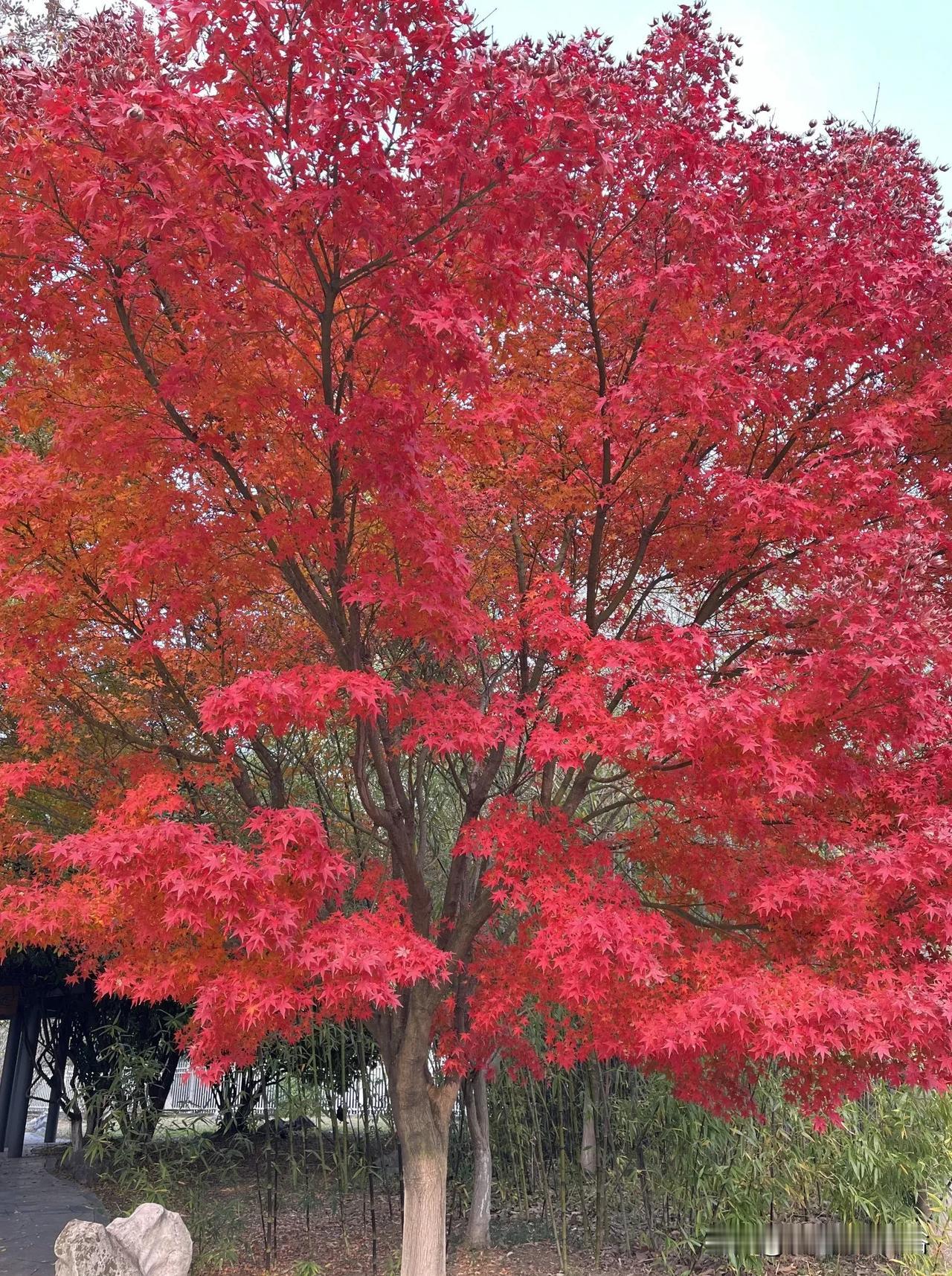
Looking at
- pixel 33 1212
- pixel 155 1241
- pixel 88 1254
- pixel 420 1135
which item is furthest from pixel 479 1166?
pixel 33 1212

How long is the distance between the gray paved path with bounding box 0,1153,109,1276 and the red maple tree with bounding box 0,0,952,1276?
10.4 feet

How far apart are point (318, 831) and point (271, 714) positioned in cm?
45

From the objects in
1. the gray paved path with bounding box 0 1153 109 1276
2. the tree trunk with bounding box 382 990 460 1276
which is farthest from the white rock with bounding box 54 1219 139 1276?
the tree trunk with bounding box 382 990 460 1276

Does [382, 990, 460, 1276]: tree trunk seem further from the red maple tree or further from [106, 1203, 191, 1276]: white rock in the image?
[106, 1203, 191, 1276]: white rock

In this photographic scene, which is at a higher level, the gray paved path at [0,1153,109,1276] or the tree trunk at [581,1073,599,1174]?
the tree trunk at [581,1073,599,1174]

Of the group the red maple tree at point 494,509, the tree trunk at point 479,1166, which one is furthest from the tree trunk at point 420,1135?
the tree trunk at point 479,1166

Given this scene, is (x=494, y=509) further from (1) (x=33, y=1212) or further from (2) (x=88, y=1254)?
(1) (x=33, y=1212)

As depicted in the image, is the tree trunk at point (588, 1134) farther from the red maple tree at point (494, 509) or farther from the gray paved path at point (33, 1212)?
the gray paved path at point (33, 1212)

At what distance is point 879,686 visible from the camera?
3.55 meters

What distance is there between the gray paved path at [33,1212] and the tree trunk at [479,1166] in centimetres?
264

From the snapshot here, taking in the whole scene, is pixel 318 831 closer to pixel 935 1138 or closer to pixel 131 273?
pixel 131 273

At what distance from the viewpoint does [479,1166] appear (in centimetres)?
627

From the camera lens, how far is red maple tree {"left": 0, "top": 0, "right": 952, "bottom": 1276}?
130 inches

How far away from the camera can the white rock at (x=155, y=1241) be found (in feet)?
19.0
